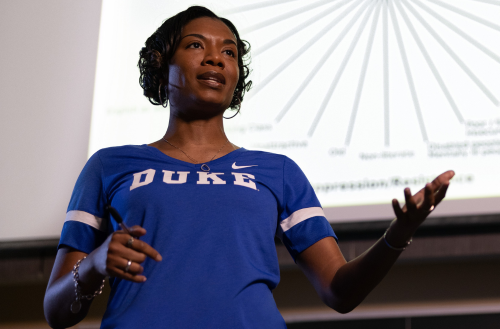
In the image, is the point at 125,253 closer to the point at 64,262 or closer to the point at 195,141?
the point at 64,262

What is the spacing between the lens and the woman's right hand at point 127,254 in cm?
61

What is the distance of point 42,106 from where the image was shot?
1729 mm

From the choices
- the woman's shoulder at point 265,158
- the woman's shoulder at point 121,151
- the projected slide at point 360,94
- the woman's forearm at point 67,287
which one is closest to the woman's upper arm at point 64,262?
the woman's forearm at point 67,287

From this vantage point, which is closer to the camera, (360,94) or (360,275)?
(360,275)

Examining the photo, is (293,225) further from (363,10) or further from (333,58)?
(363,10)

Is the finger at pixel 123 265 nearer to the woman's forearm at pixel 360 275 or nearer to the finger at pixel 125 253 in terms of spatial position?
the finger at pixel 125 253

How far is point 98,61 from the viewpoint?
5.64 ft

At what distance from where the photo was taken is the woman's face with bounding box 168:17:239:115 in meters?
0.92

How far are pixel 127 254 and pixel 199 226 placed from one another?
0.16m

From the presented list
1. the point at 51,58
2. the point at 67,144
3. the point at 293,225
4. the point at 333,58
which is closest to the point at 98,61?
the point at 51,58

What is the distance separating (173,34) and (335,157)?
653 millimetres

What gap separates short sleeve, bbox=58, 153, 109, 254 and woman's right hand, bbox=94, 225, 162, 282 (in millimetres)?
208

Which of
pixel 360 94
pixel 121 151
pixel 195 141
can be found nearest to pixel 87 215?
pixel 121 151

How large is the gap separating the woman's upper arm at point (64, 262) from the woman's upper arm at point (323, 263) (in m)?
0.37
